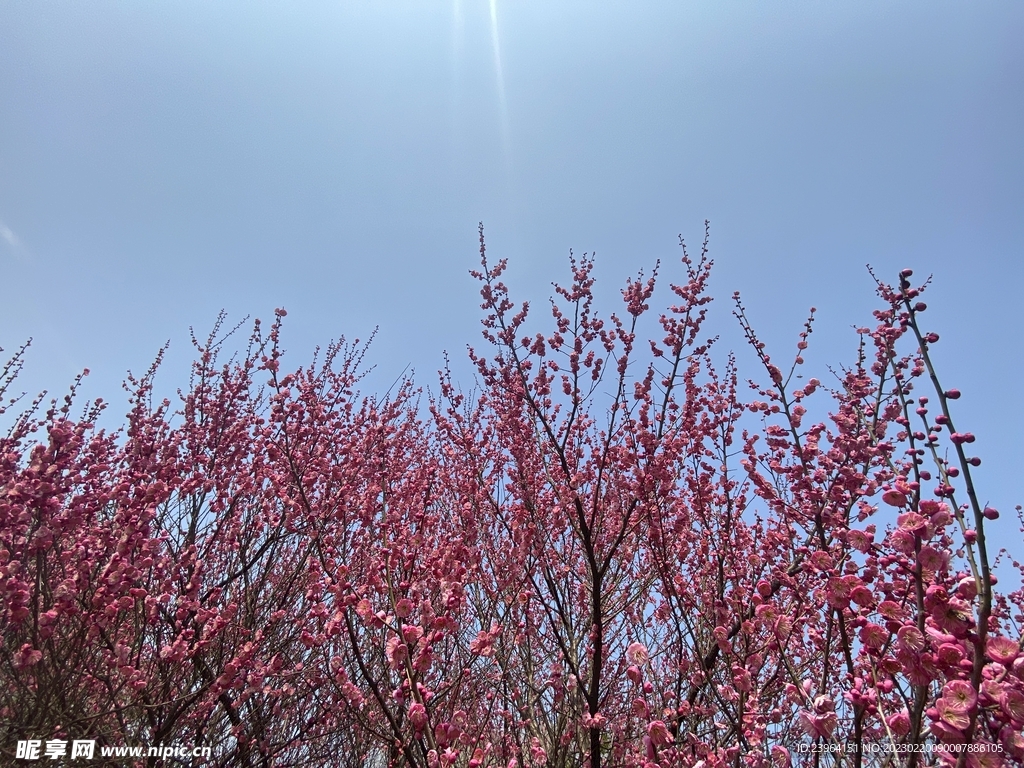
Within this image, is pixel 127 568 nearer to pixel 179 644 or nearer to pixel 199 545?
pixel 179 644

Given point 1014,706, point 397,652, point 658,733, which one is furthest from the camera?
point 658,733

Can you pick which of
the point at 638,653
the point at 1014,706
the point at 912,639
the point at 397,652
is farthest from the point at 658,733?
the point at 1014,706

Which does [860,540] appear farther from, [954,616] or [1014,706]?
[1014,706]

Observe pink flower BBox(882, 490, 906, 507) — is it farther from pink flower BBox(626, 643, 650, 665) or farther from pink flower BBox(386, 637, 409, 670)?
pink flower BBox(386, 637, 409, 670)

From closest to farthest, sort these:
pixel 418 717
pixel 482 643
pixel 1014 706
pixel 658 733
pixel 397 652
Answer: pixel 1014 706 → pixel 418 717 → pixel 397 652 → pixel 658 733 → pixel 482 643

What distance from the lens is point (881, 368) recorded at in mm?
4109

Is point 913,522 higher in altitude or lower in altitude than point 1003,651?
higher

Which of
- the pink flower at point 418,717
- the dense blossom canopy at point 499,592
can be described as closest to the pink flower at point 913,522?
the dense blossom canopy at point 499,592

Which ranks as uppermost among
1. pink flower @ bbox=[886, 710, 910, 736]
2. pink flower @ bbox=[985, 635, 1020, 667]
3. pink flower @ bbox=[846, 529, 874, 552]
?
pink flower @ bbox=[846, 529, 874, 552]

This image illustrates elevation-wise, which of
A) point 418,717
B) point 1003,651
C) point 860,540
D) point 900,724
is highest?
point 860,540

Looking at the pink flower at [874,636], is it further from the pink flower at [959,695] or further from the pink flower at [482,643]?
the pink flower at [482,643]

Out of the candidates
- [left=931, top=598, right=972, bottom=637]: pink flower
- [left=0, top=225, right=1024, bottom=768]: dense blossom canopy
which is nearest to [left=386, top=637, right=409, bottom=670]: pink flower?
[left=0, top=225, right=1024, bottom=768]: dense blossom canopy

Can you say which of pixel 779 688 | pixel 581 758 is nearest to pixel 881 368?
pixel 779 688

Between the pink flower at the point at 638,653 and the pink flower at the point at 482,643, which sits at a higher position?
the pink flower at the point at 482,643
